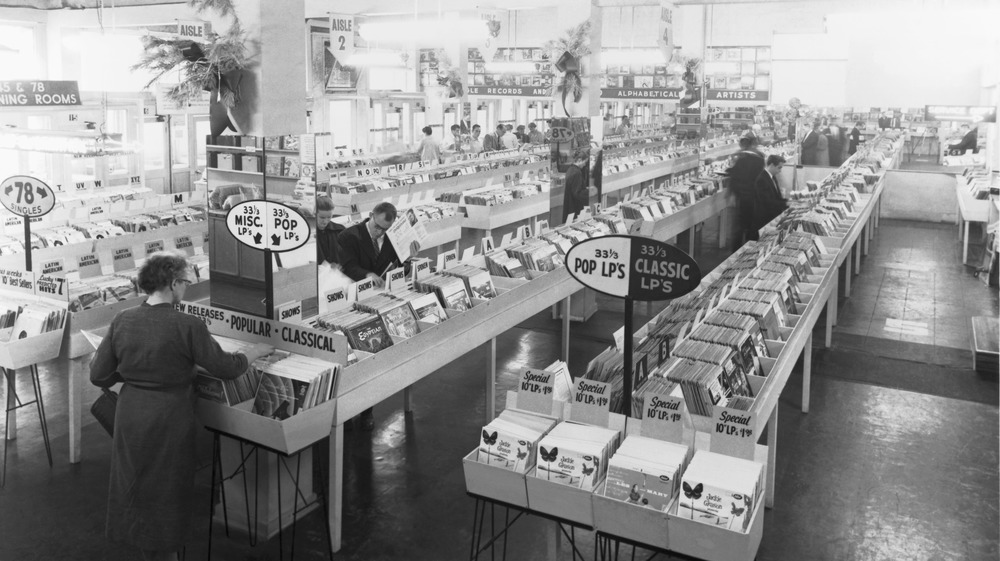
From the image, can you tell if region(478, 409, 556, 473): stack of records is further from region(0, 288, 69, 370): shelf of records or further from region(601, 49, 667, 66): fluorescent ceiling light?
region(601, 49, 667, 66): fluorescent ceiling light

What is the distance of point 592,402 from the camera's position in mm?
3867

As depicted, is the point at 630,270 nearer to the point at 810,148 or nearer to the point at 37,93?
the point at 37,93

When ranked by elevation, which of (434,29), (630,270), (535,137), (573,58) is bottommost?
(630,270)

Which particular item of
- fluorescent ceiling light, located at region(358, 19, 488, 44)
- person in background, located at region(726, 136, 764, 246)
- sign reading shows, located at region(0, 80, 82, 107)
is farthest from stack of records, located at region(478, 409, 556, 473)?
sign reading shows, located at region(0, 80, 82, 107)

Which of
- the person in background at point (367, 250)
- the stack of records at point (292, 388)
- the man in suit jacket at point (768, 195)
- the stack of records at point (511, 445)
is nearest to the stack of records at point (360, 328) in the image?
the stack of records at point (292, 388)

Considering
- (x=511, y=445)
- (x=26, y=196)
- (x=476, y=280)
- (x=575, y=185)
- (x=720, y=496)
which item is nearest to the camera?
(x=720, y=496)

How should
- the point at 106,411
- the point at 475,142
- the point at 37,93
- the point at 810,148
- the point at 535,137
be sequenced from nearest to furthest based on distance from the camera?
the point at 106,411 → the point at 37,93 → the point at 810,148 → the point at 475,142 → the point at 535,137

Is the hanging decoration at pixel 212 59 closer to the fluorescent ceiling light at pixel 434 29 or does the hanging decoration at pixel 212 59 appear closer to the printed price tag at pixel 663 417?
the printed price tag at pixel 663 417

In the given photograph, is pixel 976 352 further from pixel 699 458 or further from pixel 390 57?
pixel 390 57

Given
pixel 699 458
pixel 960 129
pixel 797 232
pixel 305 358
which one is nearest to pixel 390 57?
pixel 797 232

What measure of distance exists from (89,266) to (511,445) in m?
4.69

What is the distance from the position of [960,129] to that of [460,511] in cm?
2969

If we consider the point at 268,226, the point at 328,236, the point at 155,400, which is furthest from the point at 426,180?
the point at 155,400

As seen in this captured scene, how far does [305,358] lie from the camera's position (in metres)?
4.64
